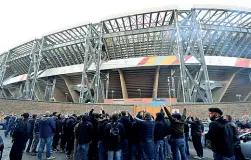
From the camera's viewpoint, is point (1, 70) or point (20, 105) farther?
point (1, 70)

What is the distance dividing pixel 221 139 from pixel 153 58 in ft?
66.8

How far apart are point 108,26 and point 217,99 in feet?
72.1

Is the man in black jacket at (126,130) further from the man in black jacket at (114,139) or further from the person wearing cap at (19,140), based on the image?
the person wearing cap at (19,140)

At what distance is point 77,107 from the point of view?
16969 millimetres

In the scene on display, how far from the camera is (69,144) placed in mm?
6008

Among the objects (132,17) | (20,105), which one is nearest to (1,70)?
(20,105)

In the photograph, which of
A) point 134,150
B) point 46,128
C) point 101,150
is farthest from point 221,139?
point 46,128

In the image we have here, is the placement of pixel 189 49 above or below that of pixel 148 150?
above

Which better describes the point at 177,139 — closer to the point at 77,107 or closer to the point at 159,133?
the point at 159,133

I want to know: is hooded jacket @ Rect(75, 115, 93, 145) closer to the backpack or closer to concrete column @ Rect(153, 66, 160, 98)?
the backpack

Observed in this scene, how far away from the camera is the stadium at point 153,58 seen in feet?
69.3

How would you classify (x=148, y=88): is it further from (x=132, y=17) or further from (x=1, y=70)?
(x=1, y=70)

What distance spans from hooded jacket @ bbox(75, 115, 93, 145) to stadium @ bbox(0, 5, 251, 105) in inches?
629

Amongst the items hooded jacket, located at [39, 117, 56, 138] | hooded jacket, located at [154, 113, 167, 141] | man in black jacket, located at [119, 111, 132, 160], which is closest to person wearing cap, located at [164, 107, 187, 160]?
hooded jacket, located at [154, 113, 167, 141]
